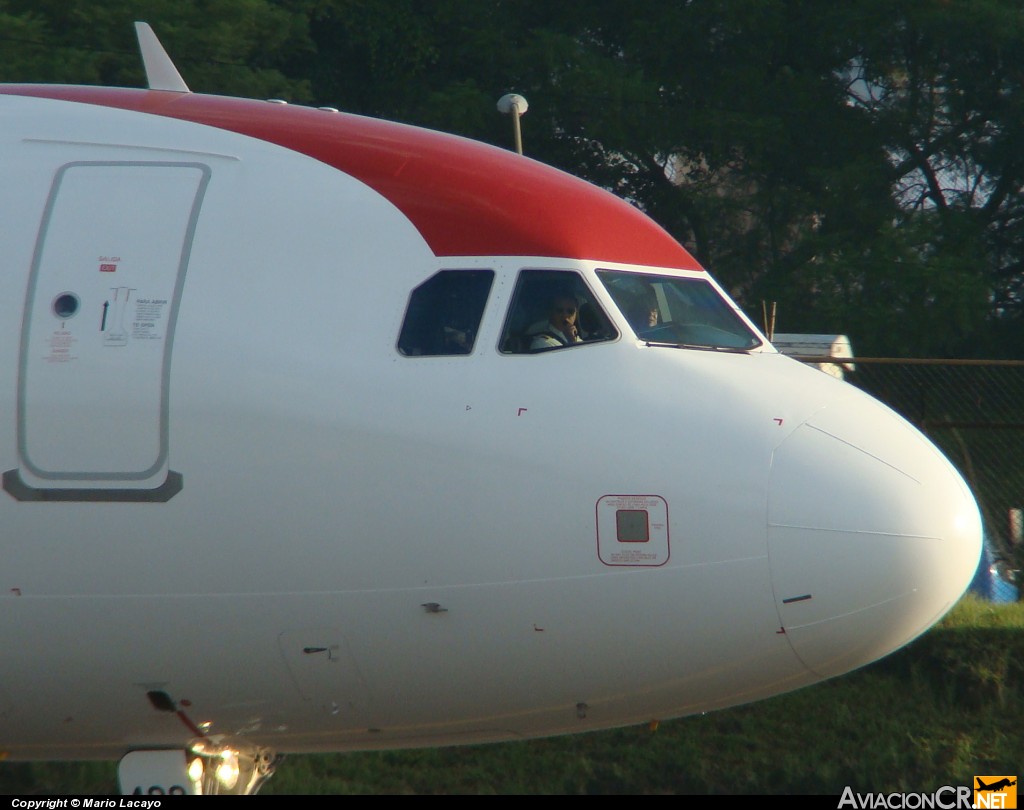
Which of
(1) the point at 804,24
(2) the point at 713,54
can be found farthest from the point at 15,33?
(1) the point at 804,24

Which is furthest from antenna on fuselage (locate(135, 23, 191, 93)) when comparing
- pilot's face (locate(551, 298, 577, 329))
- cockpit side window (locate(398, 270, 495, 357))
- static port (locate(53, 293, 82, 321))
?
pilot's face (locate(551, 298, 577, 329))

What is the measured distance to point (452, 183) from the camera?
560 centimetres

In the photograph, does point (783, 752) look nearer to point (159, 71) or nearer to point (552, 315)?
point (552, 315)

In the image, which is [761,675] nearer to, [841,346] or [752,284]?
[841,346]

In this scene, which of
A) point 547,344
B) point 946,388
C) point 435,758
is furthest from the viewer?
point 946,388

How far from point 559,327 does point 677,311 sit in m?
0.63

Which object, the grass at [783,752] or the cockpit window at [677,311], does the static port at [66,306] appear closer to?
the cockpit window at [677,311]

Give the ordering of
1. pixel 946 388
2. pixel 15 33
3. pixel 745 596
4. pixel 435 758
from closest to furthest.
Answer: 1. pixel 745 596
2. pixel 435 758
3. pixel 946 388
4. pixel 15 33

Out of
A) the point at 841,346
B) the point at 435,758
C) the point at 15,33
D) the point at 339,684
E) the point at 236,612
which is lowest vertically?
the point at 435,758

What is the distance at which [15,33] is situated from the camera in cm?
1457

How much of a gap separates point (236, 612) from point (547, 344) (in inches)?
68.6

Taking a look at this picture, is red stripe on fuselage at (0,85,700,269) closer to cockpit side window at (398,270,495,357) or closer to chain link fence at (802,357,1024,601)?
cockpit side window at (398,270,495,357)

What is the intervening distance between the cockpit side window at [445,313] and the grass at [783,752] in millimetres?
4425

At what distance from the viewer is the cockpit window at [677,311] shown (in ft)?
18.0
